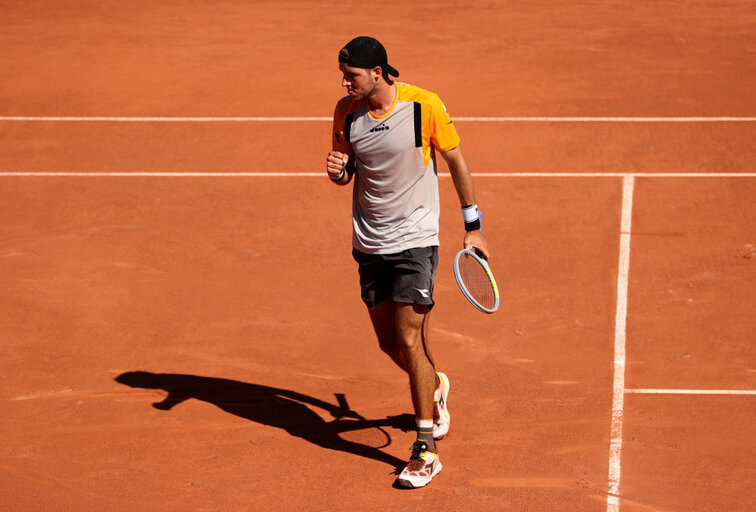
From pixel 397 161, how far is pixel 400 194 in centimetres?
20

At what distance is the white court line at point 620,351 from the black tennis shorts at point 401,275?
1.54 meters

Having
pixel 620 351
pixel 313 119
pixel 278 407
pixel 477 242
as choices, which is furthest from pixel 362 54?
pixel 313 119

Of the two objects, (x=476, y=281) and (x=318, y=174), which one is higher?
(x=476, y=281)

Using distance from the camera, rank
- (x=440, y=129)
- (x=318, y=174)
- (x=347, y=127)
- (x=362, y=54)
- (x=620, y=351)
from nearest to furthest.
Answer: (x=362, y=54), (x=440, y=129), (x=347, y=127), (x=620, y=351), (x=318, y=174)

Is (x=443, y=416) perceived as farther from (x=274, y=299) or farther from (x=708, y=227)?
(x=708, y=227)

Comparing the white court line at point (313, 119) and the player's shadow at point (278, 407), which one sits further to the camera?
the white court line at point (313, 119)

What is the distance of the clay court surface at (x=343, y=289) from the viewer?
22.0 feet

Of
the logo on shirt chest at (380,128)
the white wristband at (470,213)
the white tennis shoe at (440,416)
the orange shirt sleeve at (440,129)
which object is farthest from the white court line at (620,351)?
the logo on shirt chest at (380,128)

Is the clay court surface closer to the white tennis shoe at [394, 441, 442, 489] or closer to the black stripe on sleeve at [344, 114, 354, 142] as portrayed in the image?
the white tennis shoe at [394, 441, 442, 489]

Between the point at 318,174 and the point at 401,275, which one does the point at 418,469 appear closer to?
the point at 401,275

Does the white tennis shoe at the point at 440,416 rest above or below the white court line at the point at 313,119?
above

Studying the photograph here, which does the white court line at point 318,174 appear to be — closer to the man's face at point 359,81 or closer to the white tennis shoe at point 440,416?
the white tennis shoe at point 440,416

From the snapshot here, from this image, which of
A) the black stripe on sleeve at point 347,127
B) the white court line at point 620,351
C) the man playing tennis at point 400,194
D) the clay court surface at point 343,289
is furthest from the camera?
the clay court surface at point 343,289

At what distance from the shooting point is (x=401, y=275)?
6.32m
